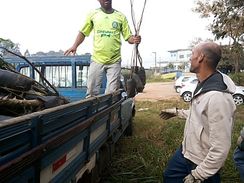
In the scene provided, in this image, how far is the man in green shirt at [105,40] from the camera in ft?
18.7

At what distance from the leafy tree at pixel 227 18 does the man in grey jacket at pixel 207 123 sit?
16.3 m

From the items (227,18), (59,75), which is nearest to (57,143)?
(59,75)

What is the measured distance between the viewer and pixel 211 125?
8.91 ft

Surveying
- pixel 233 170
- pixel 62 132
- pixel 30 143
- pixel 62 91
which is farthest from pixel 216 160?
pixel 62 91

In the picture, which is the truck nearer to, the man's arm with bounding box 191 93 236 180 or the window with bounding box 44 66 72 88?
the man's arm with bounding box 191 93 236 180

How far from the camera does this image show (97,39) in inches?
227

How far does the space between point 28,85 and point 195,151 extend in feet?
5.80

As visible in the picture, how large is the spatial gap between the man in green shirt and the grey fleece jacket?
9.27 feet

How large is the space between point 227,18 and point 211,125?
2094cm

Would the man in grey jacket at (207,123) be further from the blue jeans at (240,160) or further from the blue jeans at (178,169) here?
the blue jeans at (240,160)

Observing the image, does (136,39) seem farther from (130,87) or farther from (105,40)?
(130,87)

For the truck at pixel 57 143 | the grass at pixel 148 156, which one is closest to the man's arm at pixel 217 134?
the truck at pixel 57 143

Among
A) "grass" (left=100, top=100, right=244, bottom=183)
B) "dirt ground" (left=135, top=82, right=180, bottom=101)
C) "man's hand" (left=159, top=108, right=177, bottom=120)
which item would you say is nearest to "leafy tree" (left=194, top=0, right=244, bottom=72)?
"dirt ground" (left=135, top=82, right=180, bottom=101)

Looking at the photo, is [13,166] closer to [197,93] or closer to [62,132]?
[62,132]
